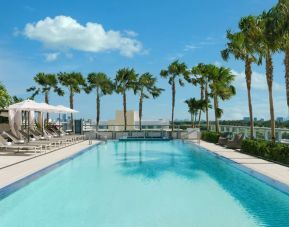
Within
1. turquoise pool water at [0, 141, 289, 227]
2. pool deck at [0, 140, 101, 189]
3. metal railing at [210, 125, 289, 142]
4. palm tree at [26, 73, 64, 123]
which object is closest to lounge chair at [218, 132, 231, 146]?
metal railing at [210, 125, 289, 142]

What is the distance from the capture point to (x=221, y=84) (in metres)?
28.0

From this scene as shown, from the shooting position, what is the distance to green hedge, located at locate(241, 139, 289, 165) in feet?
43.7

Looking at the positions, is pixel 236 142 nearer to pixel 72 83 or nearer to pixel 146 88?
pixel 146 88

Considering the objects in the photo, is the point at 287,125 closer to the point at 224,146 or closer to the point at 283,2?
the point at 224,146

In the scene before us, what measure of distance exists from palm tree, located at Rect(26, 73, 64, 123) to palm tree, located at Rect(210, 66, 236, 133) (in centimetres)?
1601

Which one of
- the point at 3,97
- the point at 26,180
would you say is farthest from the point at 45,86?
the point at 26,180

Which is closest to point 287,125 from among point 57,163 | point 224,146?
point 224,146

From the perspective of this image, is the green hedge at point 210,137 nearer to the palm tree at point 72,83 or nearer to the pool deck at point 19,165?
the pool deck at point 19,165

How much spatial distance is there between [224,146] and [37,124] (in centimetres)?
1461

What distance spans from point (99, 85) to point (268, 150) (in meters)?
24.7

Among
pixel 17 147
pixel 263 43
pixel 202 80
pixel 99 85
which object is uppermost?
pixel 99 85

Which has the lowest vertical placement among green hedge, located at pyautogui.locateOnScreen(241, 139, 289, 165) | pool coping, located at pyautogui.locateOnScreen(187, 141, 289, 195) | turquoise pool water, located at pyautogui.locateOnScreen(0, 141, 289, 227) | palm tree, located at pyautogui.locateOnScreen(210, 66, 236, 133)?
turquoise pool water, located at pyautogui.locateOnScreen(0, 141, 289, 227)

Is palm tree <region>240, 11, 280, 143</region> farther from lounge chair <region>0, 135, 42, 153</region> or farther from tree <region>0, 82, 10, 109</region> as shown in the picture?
tree <region>0, 82, 10, 109</region>

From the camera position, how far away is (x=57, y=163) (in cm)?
1469
